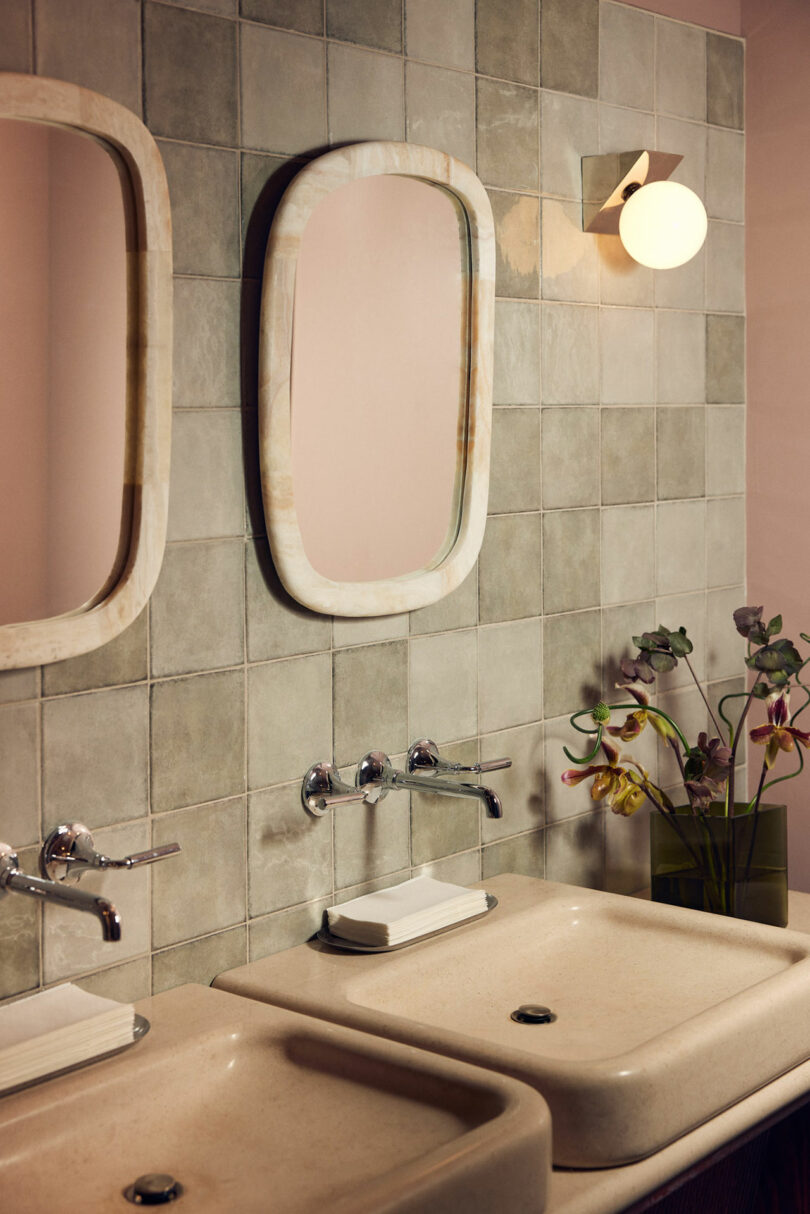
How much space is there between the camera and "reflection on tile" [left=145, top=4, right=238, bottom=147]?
54.6 inches

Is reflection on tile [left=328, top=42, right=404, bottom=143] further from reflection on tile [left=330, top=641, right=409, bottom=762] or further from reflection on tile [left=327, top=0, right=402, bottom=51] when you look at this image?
reflection on tile [left=330, top=641, right=409, bottom=762]

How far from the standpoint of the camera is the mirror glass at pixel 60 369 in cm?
125

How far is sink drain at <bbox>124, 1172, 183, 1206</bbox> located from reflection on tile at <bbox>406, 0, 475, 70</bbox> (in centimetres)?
135

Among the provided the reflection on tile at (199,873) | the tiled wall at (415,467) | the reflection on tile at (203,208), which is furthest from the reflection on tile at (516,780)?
the reflection on tile at (203,208)

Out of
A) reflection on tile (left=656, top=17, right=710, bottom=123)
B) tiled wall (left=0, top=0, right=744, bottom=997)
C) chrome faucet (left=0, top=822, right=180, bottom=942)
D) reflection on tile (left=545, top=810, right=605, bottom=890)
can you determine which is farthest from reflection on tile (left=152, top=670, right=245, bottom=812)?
reflection on tile (left=656, top=17, right=710, bottom=123)

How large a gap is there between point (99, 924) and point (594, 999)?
23.5 inches

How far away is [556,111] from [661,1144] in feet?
Result: 4.58

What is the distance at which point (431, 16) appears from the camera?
5.60 ft

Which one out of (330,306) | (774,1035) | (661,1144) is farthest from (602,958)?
(330,306)

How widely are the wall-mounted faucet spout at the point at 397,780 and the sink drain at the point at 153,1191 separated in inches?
24.3

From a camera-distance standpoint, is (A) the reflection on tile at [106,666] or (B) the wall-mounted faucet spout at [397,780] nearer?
(A) the reflection on tile at [106,666]

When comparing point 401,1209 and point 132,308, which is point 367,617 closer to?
point 132,308

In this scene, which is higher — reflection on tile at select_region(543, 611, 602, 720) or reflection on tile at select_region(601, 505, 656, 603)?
reflection on tile at select_region(601, 505, 656, 603)

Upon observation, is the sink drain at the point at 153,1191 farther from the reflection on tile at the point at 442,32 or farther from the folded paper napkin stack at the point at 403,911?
the reflection on tile at the point at 442,32
